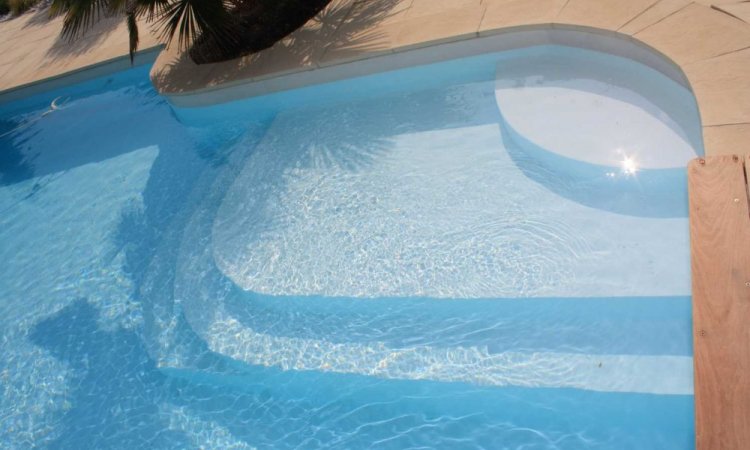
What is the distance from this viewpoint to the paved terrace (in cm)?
247

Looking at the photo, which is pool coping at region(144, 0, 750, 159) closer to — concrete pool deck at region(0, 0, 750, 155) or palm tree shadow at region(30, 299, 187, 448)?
concrete pool deck at region(0, 0, 750, 155)

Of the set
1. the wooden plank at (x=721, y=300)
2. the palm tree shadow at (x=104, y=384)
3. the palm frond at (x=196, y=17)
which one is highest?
the palm frond at (x=196, y=17)

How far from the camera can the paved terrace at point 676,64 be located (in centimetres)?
247

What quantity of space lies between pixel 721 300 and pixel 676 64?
2510 millimetres

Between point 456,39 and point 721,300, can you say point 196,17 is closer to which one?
point 456,39

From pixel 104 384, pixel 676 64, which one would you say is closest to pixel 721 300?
pixel 676 64

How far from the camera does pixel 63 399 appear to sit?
4711 millimetres

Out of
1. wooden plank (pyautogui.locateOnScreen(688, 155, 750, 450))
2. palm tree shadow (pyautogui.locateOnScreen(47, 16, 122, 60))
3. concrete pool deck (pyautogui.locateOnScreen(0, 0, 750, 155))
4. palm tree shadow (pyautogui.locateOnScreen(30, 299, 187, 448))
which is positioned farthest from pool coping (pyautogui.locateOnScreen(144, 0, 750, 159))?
palm tree shadow (pyautogui.locateOnScreen(30, 299, 187, 448))

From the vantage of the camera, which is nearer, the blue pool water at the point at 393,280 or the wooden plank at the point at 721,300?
the wooden plank at the point at 721,300

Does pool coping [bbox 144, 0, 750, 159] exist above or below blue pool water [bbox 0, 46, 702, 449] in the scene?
above

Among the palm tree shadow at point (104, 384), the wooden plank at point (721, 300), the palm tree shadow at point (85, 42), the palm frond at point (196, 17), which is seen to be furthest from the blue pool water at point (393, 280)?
the palm tree shadow at point (85, 42)

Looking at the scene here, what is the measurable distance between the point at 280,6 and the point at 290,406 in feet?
17.4

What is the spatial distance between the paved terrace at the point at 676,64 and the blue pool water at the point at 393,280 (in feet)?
1.13

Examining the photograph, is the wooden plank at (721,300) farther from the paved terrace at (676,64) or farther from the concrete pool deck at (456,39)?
the concrete pool deck at (456,39)
